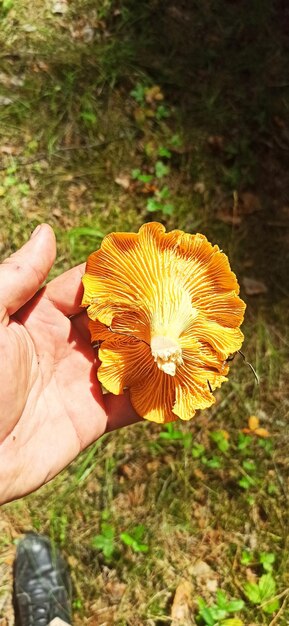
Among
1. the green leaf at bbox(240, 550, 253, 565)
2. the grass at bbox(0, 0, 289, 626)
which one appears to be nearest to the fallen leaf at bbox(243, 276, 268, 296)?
the grass at bbox(0, 0, 289, 626)

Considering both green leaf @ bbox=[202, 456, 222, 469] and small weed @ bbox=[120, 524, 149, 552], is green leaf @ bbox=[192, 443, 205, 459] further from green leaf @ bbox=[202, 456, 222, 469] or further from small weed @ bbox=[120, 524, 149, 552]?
small weed @ bbox=[120, 524, 149, 552]

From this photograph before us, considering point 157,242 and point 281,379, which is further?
point 281,379

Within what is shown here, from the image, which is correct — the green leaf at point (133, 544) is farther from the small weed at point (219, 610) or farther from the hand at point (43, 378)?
the hand at point (43, 378)

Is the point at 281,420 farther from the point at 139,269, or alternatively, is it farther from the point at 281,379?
the point at 139,269

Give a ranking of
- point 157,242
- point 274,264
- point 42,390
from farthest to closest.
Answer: point 274,264, point 42,390, point 157,242

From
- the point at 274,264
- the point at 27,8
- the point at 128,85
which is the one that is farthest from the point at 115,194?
the point at 27,8

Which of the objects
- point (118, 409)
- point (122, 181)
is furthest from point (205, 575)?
point (122, 181)
